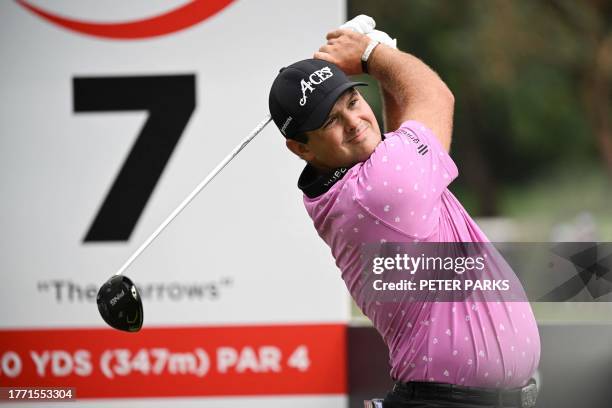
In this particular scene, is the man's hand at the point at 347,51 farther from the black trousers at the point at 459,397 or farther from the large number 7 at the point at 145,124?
the large number 7 at the point at 145,124

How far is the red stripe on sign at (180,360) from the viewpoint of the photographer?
4.12 metres

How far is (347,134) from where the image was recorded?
2371 mm

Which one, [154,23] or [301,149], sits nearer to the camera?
[301,149]

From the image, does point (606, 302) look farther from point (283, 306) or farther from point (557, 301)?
point (283, 306)

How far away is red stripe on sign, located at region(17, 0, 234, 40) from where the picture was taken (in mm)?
4094

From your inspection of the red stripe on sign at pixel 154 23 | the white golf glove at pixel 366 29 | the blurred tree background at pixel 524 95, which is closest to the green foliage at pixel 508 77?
the blurred tree background at pixel 524 95

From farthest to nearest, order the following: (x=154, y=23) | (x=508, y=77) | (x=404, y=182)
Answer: (x=508, y=77)
(x=154, y=23)
(x=404, y=182)

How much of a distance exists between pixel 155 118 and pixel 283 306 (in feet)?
3.15

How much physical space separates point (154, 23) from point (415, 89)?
1.95 m

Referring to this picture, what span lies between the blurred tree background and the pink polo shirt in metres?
6.40

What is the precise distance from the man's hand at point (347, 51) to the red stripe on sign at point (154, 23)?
1603mm

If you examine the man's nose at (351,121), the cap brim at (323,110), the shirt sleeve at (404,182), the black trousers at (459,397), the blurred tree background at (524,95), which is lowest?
the blurred tree background at (524,95)

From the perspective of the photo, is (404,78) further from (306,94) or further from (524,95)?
(524,95)

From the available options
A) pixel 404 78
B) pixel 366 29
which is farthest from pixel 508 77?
pixel 404 78
